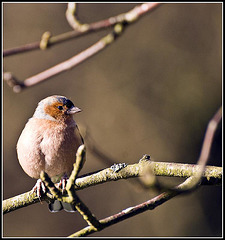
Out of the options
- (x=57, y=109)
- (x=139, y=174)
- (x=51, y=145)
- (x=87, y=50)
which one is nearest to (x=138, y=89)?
(x=57, y=109)

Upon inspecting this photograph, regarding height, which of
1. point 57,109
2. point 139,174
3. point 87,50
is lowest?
point 139,174

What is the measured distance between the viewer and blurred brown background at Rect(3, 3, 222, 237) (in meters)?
8.05

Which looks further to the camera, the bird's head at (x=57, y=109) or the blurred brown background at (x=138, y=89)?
the blurred brown background at (x=138, y=89)

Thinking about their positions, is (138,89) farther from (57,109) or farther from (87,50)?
(87,50)

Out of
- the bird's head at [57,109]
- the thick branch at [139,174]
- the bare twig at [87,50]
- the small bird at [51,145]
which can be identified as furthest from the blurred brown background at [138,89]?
the bare twig at [87,50]

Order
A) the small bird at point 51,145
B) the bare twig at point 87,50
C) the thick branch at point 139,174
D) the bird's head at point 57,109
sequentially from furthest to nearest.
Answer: the bird's head at point 57,109 < the small bird at point 51,145 < the thick branch at point 139,174 < the bare twig at point 87,50

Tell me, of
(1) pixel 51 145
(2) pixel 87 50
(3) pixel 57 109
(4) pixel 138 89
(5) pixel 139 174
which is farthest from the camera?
(4) pixel 138 89

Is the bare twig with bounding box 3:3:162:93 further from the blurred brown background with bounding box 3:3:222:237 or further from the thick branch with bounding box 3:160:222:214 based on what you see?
the blurred brown background with bounding box 3:3:222:237

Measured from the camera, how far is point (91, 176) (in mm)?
3377

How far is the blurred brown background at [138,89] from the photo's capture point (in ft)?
26.4

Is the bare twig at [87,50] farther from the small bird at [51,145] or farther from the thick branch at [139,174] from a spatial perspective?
the small bird at [51,145]

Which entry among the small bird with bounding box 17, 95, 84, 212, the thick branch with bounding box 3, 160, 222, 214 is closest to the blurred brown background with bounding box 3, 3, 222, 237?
the small bird with bounding box 17, 95, 84, 212

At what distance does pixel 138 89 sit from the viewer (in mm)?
8250

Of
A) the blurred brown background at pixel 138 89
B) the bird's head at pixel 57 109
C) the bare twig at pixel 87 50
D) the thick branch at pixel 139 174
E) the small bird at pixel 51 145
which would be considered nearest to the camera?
the bare twig at pixel 87 50
